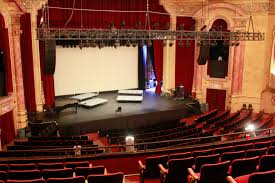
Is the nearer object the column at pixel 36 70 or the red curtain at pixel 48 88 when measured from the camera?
the column at pixel 36 70

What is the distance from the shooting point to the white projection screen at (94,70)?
51.9 feet

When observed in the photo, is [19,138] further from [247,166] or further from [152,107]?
A: [247,166]

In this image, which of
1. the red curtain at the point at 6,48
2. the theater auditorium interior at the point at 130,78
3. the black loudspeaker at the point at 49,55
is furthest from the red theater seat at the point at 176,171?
the red curtain at the point at 6,48

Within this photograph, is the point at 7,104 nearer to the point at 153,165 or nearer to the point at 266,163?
the point at 153,165

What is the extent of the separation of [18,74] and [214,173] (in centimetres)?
922

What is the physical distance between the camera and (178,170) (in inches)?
226

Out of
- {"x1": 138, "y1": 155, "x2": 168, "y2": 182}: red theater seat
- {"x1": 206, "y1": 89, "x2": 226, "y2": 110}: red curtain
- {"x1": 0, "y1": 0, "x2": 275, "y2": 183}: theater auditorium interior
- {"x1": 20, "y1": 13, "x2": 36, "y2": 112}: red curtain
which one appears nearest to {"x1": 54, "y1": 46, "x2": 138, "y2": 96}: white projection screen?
{"x1": 0, "y1": 0, "x2": 275, "y2": 183}: theater auditorium interior

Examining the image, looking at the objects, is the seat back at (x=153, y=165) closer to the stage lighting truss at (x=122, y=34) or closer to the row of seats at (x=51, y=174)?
the row of seats at (x=51, y=174)

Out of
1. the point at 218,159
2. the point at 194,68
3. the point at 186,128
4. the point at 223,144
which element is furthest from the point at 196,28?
the point at 218,159

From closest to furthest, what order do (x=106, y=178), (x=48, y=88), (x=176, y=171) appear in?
(x=106, y=178)
(x=176, y=171)
(x=48, y=88)

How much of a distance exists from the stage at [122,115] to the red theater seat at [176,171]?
23.5 feet

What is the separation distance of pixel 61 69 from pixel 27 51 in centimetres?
297

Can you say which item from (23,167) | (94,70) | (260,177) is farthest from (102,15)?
(260,177)

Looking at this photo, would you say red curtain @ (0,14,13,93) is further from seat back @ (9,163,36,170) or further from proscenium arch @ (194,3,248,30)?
proscenium arch @ (194,3,248,30)
